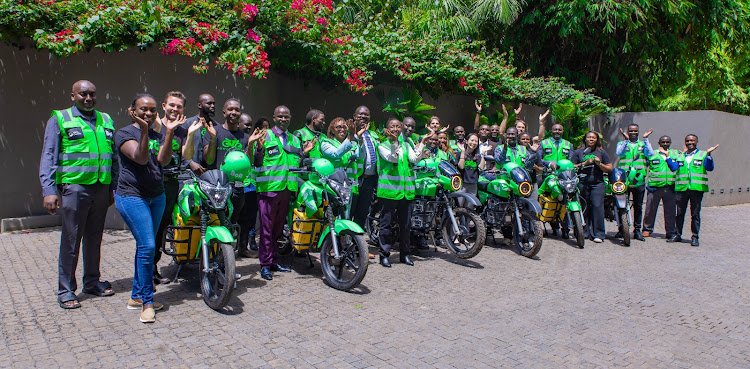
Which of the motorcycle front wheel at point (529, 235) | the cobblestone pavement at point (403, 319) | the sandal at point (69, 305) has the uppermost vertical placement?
the motorcycle front wheel at point (529, 235)

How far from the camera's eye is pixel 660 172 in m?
10.4

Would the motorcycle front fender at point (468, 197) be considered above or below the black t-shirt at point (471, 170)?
below

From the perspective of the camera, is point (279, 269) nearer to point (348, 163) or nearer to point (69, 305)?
point (348, 163)

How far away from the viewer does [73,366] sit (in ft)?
13.0

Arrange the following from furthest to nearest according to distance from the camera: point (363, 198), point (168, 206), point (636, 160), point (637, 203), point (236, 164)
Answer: point (637, 203) → point (636, 160) → point (363, 198) → point (168, 206) → point (236, 164)

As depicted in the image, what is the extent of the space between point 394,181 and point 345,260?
141 centimetres

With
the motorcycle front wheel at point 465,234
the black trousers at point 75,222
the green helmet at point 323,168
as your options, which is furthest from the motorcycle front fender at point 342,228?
the black trousers at point 75,222

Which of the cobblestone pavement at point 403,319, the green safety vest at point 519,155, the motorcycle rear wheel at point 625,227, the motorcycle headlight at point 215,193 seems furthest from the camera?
the motorcycle rear wheel at point 625,227

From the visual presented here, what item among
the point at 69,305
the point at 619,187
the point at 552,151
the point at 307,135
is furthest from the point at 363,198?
the point at 619,187

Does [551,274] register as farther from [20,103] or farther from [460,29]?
[460,29]

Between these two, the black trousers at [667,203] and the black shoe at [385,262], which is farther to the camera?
the black trousers at [667,203]

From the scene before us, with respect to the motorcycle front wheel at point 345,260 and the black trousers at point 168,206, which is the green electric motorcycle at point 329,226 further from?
the black trousers at point 168,206

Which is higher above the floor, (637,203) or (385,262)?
(637,203)

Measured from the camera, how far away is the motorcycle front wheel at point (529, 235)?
812 centimetres
